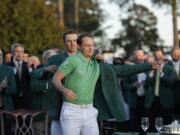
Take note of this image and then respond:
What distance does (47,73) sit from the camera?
775cm

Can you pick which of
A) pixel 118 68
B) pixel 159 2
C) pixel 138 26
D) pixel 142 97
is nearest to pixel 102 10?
pixel 138 26

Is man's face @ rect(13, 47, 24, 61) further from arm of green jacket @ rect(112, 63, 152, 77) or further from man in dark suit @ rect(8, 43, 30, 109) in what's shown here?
arm of green jacket @ rect(112, 63, 152, 77)

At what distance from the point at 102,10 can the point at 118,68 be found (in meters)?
47.8

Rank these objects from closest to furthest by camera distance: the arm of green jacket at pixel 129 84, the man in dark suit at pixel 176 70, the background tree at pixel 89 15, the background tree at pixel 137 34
A: 1. the man in dark suit at pixel 176 70
2. the arm of green jacket at pixel 129 84
3. the background tree at pixel 137 34
4. the background tree at pixel 89 15

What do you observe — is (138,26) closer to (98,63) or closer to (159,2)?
(159,2)

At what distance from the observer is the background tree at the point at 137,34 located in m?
47.4

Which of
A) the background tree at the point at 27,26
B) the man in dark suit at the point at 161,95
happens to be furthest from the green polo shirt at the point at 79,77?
the background tree at the point at 27,26

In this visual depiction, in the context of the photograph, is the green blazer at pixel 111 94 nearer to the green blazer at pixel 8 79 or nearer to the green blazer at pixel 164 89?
the green blazer at pixel 8 79

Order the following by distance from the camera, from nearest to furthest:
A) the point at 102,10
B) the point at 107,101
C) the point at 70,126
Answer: the point at 70,126 → the point at 107,101 → the point at 102,10

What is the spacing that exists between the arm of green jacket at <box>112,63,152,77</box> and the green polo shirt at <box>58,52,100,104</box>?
25.7 inches

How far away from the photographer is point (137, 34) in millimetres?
48938

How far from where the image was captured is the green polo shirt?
278 inches

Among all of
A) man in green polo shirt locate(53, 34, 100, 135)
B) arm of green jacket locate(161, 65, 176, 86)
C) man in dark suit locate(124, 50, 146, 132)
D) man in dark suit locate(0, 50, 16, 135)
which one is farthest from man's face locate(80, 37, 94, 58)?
man in dark suit locate(124, 50, 146, 132)

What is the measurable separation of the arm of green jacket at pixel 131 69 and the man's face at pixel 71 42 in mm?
535
